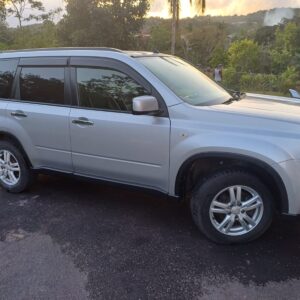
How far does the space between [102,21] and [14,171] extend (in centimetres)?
1987

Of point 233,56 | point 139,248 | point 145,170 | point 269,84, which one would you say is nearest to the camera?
point 139,248

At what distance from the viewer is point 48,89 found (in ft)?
14.8

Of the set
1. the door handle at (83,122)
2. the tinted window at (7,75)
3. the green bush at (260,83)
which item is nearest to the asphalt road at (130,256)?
the door handle at (83,122)

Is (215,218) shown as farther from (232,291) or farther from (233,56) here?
(233,56)

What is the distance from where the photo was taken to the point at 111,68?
13.3 ft

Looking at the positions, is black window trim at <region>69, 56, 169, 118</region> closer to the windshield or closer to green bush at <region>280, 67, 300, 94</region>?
the windshield

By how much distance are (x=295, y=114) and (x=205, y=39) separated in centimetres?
3942

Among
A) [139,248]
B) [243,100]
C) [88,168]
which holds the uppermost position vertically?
[243,100]

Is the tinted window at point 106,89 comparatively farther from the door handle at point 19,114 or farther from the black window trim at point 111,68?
the door handle at point 19,114

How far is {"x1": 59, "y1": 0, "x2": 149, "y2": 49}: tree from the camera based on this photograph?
23141 mm

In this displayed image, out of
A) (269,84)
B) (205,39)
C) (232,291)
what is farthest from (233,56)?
(232,291)

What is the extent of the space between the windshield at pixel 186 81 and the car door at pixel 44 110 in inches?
39.7

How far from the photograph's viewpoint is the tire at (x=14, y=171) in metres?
4.83

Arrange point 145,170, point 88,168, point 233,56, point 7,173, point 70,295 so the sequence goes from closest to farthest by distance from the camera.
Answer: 1. point 70,295
2. point 145,170
3. point 88,168
4. point 7,173
5. point 233,56
